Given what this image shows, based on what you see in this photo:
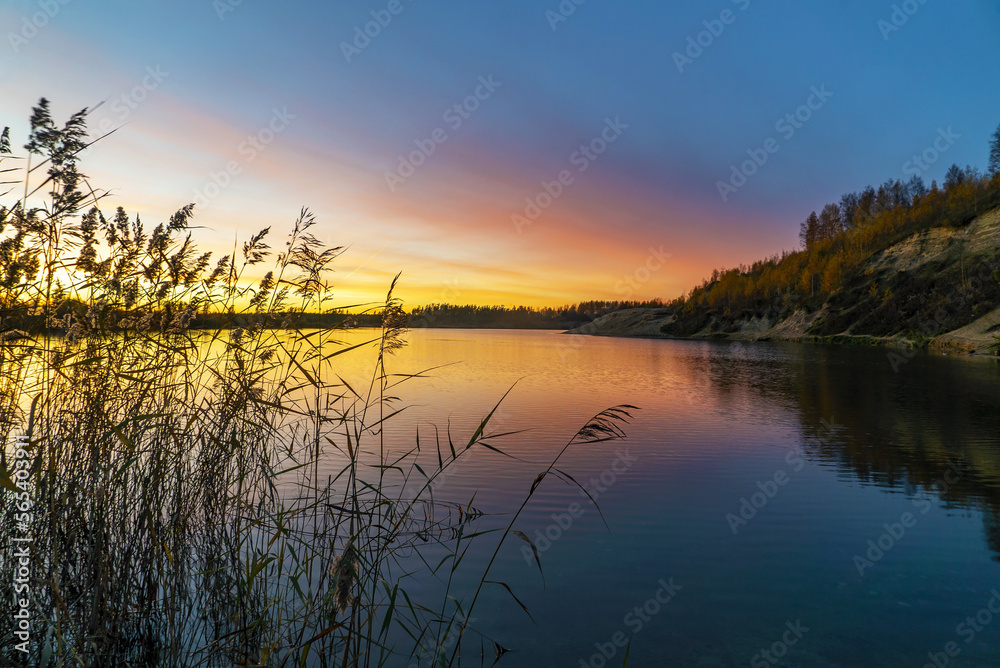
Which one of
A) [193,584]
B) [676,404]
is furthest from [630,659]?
[676,404]

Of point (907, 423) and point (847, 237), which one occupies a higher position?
point (847, 237)

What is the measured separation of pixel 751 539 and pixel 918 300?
3156 inches

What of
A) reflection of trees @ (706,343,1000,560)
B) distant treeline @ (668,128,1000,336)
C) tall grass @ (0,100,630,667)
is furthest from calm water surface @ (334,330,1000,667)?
distant treeline @ (668,128,1000,336)

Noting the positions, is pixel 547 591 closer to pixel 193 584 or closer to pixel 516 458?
pixel 193 584

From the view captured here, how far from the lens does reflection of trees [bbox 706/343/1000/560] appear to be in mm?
10117

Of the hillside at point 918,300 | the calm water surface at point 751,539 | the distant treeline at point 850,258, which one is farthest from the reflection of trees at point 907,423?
the distant treeline at point 850,258

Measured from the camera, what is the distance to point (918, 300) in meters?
67.8

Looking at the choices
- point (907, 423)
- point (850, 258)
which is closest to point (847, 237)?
point (850, 258)

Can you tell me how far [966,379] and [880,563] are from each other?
27.3m

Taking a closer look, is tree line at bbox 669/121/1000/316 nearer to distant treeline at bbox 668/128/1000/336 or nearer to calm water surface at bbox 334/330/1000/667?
distant treeline at bbox 668/128/1000/336

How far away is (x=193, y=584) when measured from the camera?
521 cm

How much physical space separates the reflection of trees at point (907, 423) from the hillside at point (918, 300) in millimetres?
24673

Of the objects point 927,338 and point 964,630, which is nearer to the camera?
point 964,630

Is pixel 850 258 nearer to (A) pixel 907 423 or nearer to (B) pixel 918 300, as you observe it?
(B) pixel 918 300
